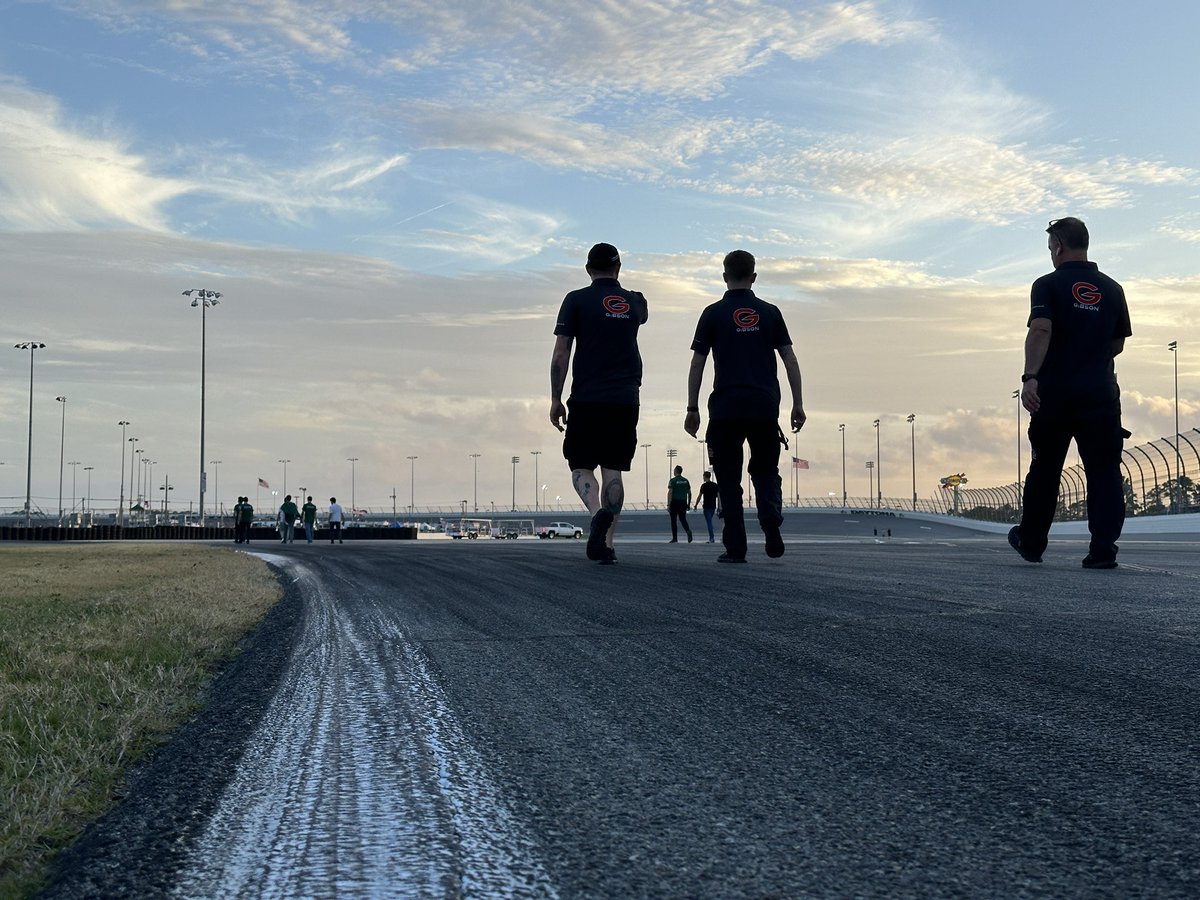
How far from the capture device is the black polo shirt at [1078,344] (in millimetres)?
8422

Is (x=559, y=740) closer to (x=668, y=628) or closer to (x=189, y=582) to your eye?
(x=668, y=628)

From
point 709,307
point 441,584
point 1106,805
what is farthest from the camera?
point 709,307

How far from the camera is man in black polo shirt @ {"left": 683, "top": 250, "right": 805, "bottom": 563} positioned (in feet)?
33.1

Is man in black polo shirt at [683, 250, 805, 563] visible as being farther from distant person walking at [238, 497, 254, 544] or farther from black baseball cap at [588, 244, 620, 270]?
distant person walking at [238, 497, 254, 544]

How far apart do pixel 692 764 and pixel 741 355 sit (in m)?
8.01

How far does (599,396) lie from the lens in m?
9.59

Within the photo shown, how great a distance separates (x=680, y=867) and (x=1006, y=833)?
54cm

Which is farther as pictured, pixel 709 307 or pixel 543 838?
pixel 709 307

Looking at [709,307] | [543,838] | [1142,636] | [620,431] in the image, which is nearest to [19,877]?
[543,838]

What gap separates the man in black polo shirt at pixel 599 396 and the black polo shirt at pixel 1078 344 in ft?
10.4

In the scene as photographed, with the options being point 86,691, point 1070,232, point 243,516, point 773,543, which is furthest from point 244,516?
point 86,691

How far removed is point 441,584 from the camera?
779cm

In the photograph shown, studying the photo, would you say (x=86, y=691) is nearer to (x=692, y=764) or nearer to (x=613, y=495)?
(x=692, y=764)

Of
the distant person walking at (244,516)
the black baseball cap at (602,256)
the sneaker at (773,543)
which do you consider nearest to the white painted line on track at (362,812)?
the black baseball cap at (602,256)
